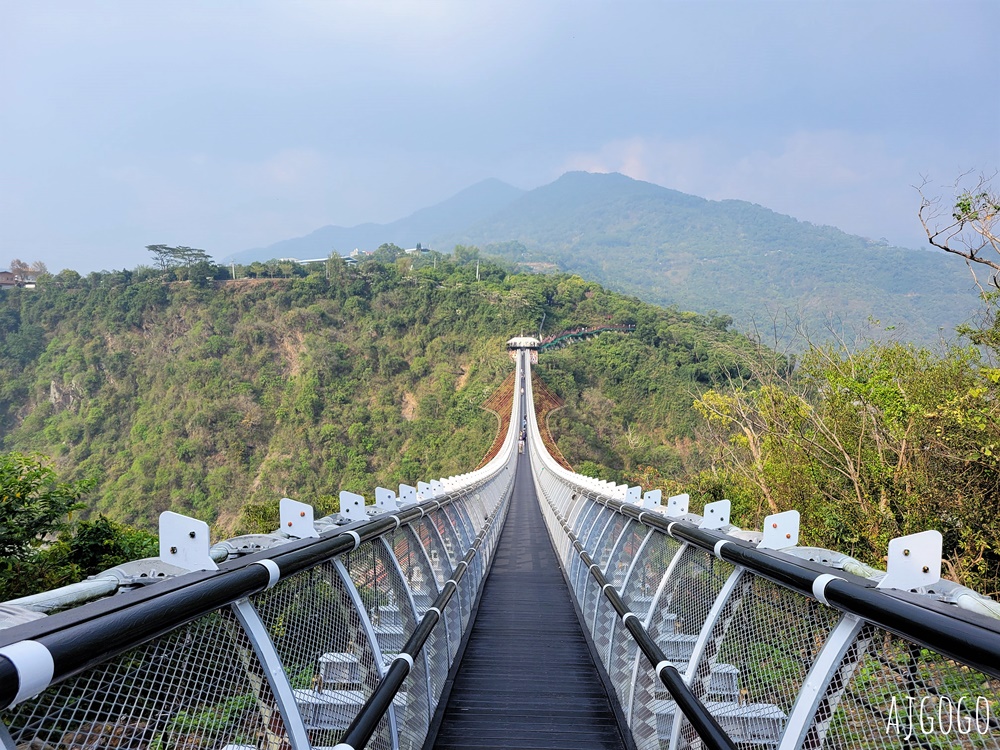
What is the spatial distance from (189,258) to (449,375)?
44191 millimetres

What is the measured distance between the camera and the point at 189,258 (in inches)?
3135

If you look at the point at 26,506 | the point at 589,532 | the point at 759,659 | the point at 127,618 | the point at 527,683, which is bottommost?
the point at 527,683

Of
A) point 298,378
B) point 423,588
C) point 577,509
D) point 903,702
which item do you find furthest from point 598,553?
point 298,378

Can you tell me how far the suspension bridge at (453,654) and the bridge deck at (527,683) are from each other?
0.07 feet

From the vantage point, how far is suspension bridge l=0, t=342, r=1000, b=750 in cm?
115

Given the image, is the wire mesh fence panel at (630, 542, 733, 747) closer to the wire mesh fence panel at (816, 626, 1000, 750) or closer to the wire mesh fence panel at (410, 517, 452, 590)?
the wire mesh fence panel at (816, 626, 1000, 750)

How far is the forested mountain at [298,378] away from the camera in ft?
138

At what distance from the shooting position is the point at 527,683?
400 centimetres

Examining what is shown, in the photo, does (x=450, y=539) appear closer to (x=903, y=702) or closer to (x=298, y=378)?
(x=903, y=702)

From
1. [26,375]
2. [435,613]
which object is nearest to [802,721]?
[435,613]

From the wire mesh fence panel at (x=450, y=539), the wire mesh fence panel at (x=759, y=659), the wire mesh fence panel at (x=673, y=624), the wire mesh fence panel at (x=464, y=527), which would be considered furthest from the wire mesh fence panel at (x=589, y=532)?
the wire mesh fence panel at (x=759, y=659)

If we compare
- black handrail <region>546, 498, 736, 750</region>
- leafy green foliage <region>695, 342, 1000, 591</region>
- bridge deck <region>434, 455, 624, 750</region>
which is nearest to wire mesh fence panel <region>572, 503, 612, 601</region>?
bridge deck <region>434, 455, 624, 750</region>

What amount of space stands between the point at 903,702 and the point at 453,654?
11.1 feet

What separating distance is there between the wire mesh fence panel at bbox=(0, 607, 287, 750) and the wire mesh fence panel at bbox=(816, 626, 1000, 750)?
1.36 metres
